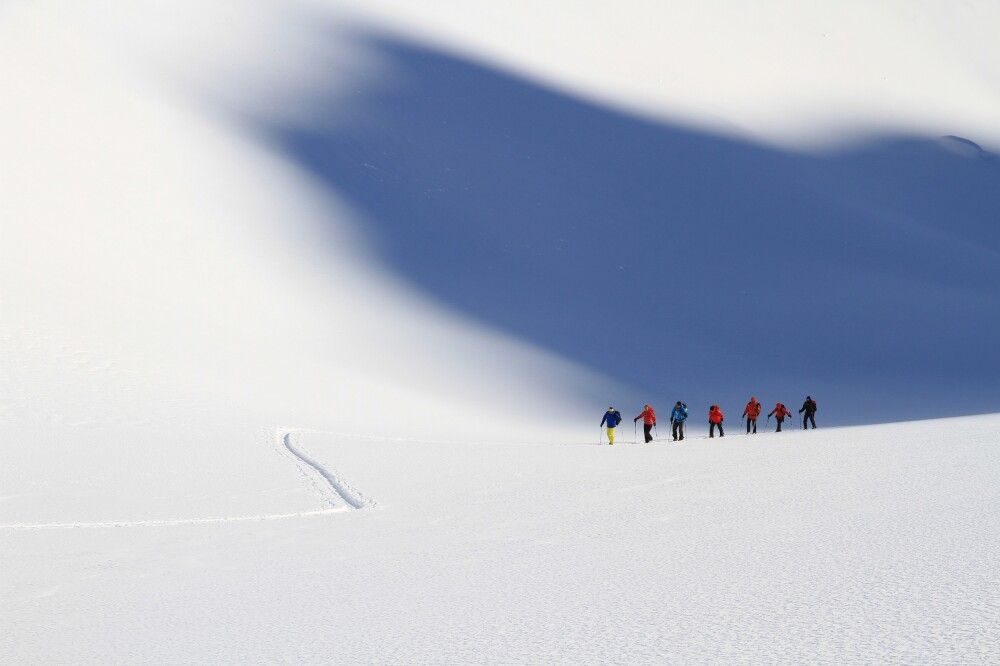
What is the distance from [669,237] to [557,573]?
35217mm

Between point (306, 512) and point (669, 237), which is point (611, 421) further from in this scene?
point (669, 237)

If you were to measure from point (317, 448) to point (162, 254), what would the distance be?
689 inches

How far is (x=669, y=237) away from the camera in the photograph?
1651 inches

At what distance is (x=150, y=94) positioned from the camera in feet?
138

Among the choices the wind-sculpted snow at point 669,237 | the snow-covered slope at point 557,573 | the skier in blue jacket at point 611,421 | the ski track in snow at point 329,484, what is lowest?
the snow-covered slope at point 557,573

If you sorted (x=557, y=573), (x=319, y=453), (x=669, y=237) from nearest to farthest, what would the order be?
(x=557, y=573) < (x=319, y=453) < (x=669, y=237)

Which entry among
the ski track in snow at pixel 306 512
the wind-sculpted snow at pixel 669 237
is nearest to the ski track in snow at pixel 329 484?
the ski track in snow at pixel 306 512

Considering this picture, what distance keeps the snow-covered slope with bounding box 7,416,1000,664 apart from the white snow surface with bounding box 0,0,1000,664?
34mm

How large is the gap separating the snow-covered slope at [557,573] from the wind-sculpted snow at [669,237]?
60.2ft

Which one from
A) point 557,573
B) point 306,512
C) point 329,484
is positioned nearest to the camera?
point 557,573

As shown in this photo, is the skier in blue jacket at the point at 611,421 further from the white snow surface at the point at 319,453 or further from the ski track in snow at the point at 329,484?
the ski track in snow at the point at 329,484

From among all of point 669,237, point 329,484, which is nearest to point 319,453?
point 329,484

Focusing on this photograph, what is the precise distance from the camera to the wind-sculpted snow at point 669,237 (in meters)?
33.7

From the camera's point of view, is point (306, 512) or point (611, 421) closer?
point (306, 512)
